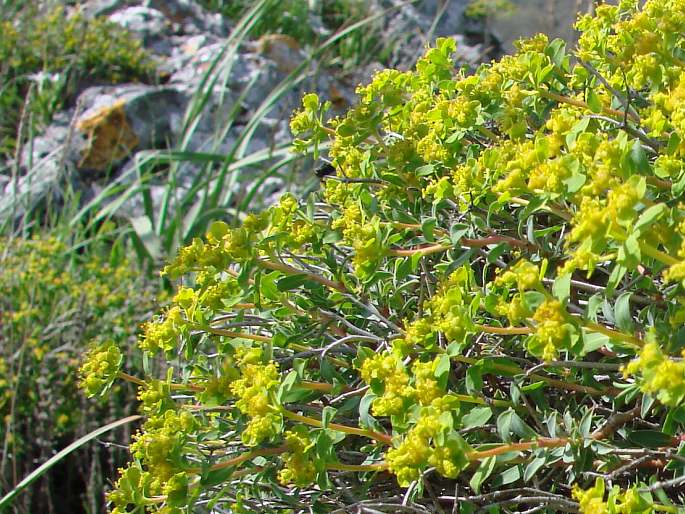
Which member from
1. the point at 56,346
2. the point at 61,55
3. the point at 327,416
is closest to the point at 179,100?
the point at 61,55

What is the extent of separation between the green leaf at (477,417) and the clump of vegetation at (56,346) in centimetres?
163

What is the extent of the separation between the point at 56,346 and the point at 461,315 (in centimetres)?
249

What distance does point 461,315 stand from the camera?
3.39ft

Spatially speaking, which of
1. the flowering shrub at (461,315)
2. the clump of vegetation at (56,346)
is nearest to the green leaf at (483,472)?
the flowering shrub at (461,315)

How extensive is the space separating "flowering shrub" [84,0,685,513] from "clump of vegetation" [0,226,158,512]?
4.40 ft

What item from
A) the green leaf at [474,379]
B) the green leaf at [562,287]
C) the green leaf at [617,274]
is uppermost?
the green leaf at [617,274]

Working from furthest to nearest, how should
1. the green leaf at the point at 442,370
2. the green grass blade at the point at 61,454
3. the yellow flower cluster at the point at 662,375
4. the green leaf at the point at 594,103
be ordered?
1. the green grass blade at the point at 61,454
2. the green leaf at the point at 594,103
3. the green leaf at the point at 442,370
4. the yellow flower cluster at the point at 662,375

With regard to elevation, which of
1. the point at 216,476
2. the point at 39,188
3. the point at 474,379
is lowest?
the point at 39,188

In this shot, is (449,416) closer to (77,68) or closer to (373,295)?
(373,295)

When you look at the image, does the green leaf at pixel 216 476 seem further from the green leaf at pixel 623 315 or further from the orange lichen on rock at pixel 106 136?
the orange lichen on rock at pixel 106 136

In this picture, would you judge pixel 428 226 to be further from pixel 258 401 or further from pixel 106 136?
pixel 106 136

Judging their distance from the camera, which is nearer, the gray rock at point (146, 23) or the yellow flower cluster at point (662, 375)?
the yellow flower cluster at point (662, 375)

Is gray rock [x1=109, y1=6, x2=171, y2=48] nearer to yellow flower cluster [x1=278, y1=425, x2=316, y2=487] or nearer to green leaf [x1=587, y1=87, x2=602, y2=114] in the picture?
green leaf [x1=587, y1=87, x2=602, y2=114]

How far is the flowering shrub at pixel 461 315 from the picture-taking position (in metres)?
0.94
